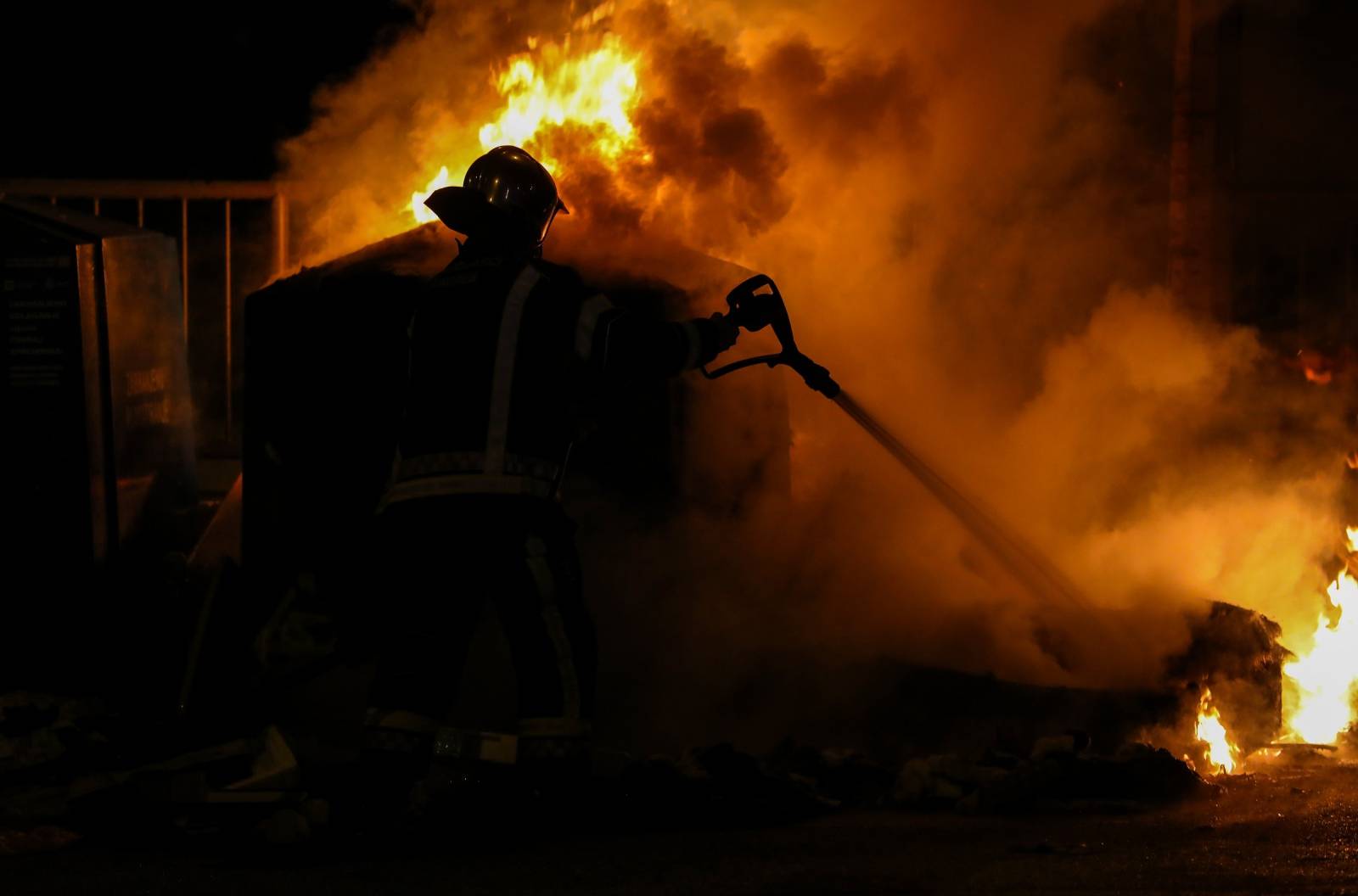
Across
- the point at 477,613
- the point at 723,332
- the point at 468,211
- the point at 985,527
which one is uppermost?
the point at 468,211

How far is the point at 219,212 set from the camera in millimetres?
9133

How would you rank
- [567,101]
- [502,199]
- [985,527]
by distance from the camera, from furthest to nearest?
1. [567,101]
2. [985,527]
3. [502,199]

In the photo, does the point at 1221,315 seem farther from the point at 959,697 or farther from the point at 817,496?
the point at 959,697

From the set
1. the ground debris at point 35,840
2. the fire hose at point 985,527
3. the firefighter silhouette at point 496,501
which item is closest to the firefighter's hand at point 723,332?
the firefighter silhouette at point 496,501

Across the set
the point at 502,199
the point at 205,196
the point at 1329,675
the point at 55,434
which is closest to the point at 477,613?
the point at 502,199

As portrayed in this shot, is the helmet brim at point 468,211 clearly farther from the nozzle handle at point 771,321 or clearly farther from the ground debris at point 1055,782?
the ground debris at point 1055,782

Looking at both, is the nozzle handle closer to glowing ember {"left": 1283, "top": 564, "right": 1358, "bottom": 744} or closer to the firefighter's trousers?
the firefighter's trousers

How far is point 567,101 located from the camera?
720cm

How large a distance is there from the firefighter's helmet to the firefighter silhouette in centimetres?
4

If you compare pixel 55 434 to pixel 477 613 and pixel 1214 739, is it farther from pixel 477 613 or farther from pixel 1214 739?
pixel 1214 739

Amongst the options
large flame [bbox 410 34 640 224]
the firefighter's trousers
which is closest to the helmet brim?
the firefighter's trousers

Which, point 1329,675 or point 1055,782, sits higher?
point 1329,675

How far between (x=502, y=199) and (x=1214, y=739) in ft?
9.93

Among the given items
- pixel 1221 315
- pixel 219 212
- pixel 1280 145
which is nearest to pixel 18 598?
pixel 219 212
